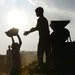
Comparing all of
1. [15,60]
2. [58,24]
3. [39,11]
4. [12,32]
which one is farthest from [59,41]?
[12,32]

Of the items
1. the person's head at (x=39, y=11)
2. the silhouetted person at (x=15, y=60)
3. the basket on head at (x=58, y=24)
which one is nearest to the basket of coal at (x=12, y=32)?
the silhouetted person at (x=15, y=60)

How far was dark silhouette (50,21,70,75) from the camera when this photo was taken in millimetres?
11148

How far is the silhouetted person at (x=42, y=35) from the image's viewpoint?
A: 11117mm

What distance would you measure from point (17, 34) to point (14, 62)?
133 cm

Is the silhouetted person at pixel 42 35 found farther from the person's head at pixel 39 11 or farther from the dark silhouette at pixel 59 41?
the dark silhouette at pixel 59 41

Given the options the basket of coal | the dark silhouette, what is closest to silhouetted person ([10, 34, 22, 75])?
the basket of coal

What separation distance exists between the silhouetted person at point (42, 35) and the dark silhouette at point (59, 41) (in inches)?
12.2

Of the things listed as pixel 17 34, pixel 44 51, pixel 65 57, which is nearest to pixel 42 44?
pixel 44 51

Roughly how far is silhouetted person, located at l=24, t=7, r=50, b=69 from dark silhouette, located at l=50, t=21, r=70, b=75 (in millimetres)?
309

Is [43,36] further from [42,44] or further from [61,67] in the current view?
[61,67]

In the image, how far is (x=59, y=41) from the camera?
38.3 feet

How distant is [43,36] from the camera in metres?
11.3

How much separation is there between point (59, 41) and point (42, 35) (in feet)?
2.44

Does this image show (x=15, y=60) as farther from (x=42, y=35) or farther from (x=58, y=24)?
(x=58, y=24)
